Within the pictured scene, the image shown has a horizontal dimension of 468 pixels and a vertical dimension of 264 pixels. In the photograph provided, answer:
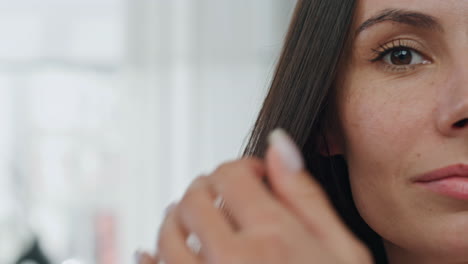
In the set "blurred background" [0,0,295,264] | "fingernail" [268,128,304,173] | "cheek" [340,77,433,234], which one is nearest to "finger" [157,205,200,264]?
"fingernail" [268,128,304,173]

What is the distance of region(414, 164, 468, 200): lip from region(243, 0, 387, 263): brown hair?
0.21 metres

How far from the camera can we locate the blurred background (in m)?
2.58

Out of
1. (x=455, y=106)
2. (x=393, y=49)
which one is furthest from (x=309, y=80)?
(x=455, y=106)

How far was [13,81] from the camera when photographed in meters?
2.68

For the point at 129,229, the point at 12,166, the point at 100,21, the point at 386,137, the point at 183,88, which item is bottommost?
the point at 129,229

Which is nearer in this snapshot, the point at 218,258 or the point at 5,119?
the point at 218,258

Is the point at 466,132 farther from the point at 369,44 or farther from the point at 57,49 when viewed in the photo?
the point at 57,49

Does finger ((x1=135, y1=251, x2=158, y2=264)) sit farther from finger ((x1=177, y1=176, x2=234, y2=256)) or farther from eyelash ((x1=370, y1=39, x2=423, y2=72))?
eyelash ((x1=370, y1=39, x2=423, y2=72))

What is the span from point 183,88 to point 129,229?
0.60m

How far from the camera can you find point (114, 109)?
2703 millimetres

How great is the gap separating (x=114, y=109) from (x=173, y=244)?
7.20 feet

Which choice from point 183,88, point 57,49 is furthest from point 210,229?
point 57,49

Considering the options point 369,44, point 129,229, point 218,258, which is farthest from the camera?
point 129,229

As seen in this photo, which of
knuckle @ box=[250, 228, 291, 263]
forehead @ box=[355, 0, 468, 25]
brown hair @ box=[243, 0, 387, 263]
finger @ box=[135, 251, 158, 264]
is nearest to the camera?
knuckle @ box=[250, 228, 291, 263]
